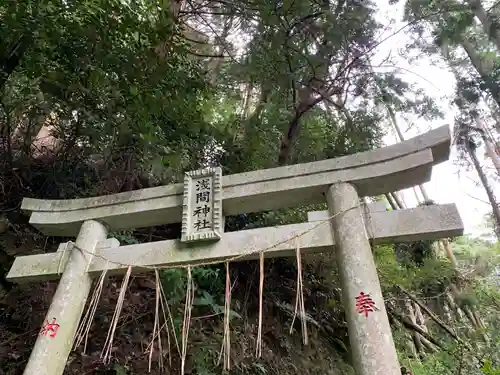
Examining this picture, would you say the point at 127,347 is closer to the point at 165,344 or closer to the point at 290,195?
the point at 165,344

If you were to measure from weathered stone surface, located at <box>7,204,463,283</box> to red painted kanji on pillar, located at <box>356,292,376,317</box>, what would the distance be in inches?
18.6

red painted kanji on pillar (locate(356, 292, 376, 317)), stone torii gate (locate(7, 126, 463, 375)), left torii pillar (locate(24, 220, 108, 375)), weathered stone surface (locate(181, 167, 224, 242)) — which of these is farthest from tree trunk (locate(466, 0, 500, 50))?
left torii pillar (locate(24, 220, 108, 375))

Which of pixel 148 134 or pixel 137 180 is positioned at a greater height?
pixel 137 180

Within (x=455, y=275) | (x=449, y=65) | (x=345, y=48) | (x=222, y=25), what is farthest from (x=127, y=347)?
(x=449, y=65)

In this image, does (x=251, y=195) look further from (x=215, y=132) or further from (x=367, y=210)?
(x=215, y=132)

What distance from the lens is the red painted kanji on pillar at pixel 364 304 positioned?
2.47 m

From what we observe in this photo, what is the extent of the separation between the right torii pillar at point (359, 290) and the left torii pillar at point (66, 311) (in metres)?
2.12

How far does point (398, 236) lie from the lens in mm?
2797

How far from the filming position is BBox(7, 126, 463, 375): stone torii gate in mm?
2643

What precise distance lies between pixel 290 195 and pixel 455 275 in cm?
513

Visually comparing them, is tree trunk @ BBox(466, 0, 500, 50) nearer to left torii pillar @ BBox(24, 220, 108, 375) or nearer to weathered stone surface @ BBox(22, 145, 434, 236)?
weathered stone surface @ BBox(22, 145, 434, 236)

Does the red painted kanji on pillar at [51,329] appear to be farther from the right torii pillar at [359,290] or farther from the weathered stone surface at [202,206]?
the right torii pillar at [359,290]

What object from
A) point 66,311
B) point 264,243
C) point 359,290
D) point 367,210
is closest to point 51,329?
point 66,311

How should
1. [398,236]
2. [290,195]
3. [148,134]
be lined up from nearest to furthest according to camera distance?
1. [398,236]
2. [290,195]
3. [148,134]
